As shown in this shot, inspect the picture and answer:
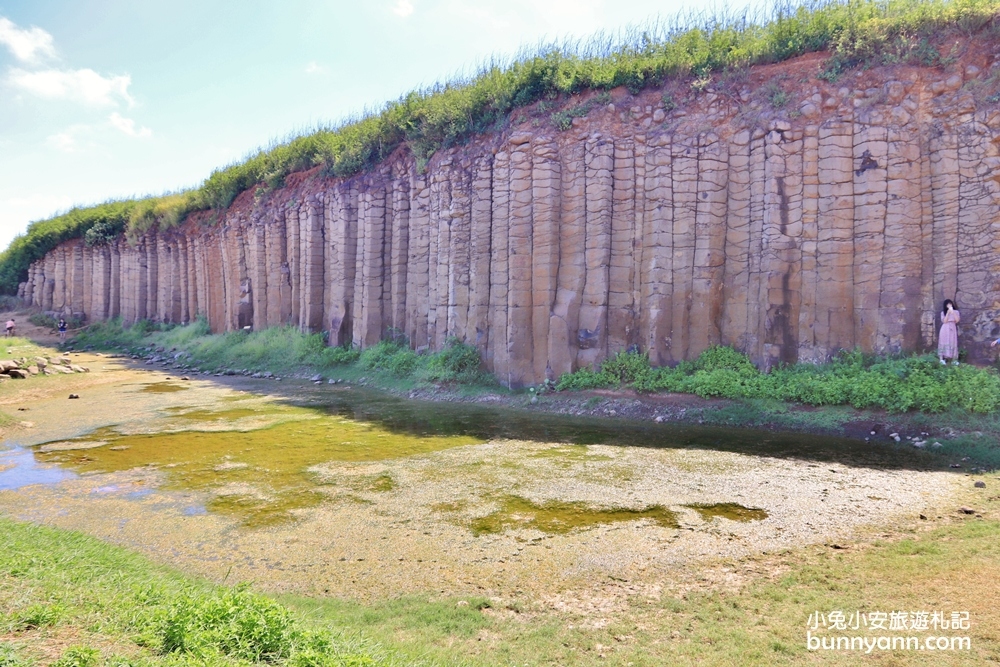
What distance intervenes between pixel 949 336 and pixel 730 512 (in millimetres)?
5613

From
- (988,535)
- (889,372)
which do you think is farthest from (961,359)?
(988,535)

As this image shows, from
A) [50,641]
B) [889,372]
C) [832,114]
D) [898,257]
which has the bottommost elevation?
[50,641]

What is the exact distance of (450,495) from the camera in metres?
6.24

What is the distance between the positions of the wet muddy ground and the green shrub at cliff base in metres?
1.06

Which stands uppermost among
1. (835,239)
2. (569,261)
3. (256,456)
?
(835,239)

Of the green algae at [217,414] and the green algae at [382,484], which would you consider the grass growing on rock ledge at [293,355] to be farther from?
the green algae at [382,484]

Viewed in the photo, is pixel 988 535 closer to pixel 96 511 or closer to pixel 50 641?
pixel 50 641

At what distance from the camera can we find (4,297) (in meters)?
33.1

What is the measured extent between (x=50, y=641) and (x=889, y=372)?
9.76 meters

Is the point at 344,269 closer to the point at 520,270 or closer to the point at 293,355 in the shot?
the point at 293,355

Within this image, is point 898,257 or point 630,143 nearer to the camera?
point 898,257

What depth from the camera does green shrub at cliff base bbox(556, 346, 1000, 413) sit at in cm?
808

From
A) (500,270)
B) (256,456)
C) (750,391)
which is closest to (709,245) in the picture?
(750,391)

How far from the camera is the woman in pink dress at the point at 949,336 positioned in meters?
8.75
